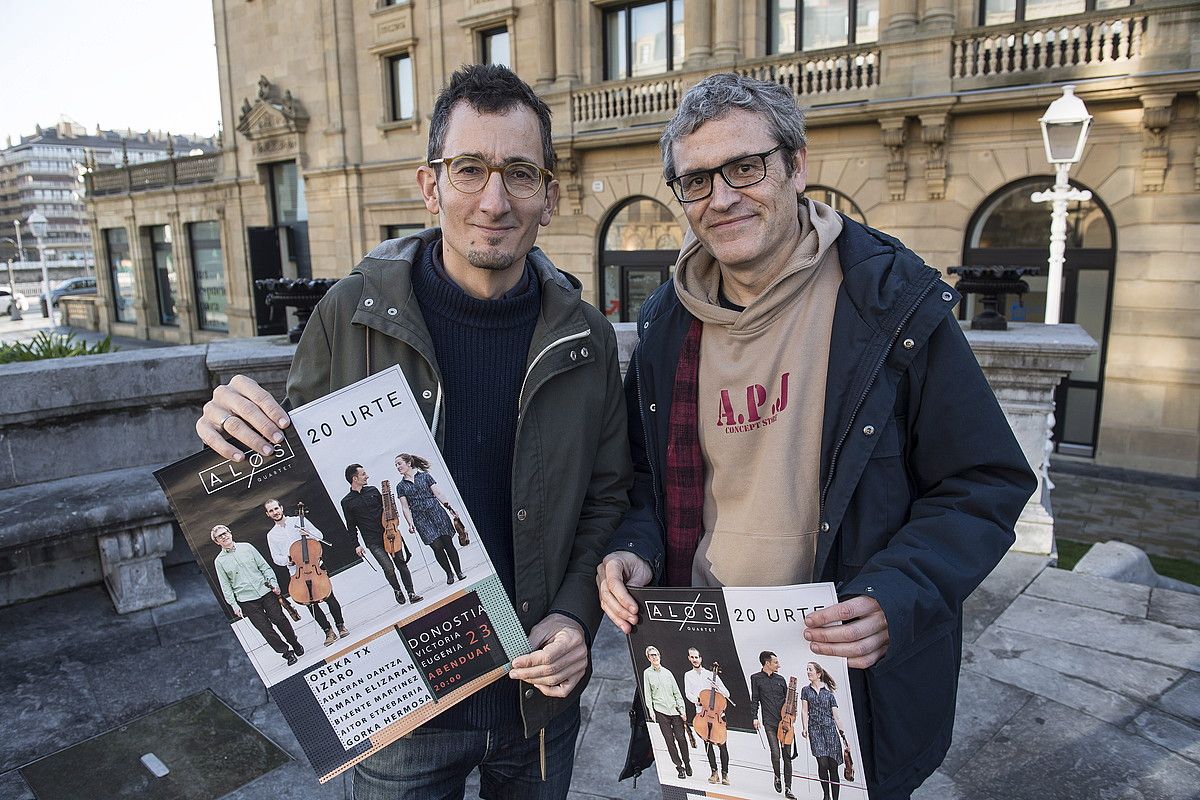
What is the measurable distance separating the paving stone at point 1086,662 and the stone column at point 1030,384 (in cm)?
114

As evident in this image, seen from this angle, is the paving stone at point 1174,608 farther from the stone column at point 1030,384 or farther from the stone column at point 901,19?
the stone column at point 901,19

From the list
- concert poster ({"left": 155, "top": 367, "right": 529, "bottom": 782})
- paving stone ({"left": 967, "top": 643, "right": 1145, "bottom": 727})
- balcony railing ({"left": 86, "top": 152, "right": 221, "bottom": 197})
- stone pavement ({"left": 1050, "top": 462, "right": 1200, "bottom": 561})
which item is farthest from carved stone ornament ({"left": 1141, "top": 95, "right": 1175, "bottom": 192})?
balcony railing ({"left": 86, "top": 152, "right": 221, "bottom": 197})

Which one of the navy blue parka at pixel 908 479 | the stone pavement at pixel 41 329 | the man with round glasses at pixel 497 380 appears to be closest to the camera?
the navy blue parka at pixel 908 479

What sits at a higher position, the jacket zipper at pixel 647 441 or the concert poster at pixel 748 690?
the jacket zipper at pixel 647 441

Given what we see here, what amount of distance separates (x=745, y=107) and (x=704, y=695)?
1.36m

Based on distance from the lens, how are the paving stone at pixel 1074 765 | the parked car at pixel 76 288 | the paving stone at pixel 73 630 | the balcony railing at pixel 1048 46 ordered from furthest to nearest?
the parked car at pixel 76 288
the balcony railing at pixel 1048 46
the paving stone at pixel 73 630
the paving stone at pixel 1074 765

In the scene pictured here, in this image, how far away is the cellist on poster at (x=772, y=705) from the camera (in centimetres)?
169

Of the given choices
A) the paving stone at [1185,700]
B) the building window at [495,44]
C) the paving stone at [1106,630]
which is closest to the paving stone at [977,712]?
the paving stone at [1185,700]

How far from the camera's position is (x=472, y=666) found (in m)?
1.76

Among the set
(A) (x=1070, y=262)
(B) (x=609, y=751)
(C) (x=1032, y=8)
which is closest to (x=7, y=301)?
(C) (x=1032, y=8)

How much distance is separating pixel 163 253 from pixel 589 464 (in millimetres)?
31620

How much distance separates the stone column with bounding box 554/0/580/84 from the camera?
637 inches

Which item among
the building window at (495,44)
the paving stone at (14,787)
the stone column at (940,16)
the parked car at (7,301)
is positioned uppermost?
the building window at (495,44)

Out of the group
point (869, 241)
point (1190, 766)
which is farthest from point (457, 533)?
point (1190, 766)
